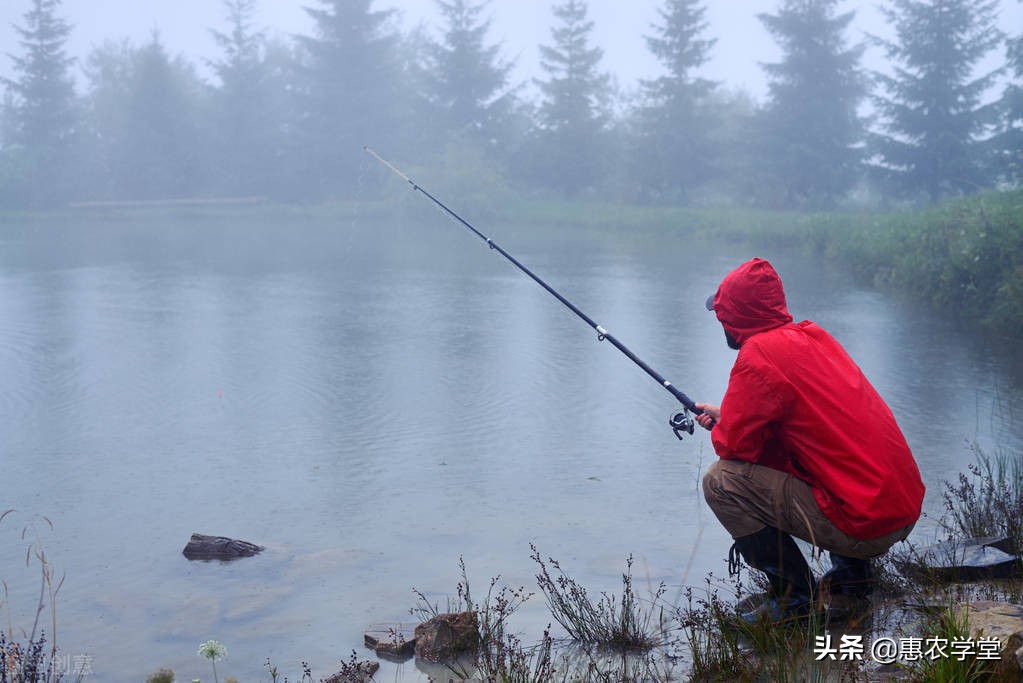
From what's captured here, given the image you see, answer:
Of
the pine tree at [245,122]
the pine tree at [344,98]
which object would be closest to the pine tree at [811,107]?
the pine tree at [344,98]

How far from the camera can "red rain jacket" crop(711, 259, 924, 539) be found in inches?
153

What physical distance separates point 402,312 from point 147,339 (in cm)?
369

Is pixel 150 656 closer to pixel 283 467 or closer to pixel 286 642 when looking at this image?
pixel 286 642

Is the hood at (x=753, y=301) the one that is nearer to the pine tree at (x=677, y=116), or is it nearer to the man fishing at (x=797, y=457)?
the man fishing at (x=797, y=457)

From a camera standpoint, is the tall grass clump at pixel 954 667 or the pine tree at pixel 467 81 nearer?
the tall grass clump at pixel 954 667

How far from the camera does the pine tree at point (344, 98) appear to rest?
49000 millimetres

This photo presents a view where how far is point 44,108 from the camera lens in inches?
1918

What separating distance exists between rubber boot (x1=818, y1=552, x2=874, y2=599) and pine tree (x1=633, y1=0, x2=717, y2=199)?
38536mm

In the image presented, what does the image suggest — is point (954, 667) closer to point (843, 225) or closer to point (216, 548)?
point (216, 548)

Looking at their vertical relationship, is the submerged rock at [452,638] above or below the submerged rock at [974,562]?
below

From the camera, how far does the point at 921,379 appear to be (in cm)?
1086

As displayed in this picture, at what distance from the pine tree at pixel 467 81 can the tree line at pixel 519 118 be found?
9cm

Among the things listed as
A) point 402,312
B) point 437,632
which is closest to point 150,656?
point 437,632

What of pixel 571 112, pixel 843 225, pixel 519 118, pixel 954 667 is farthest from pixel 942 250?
pixel 519 118
